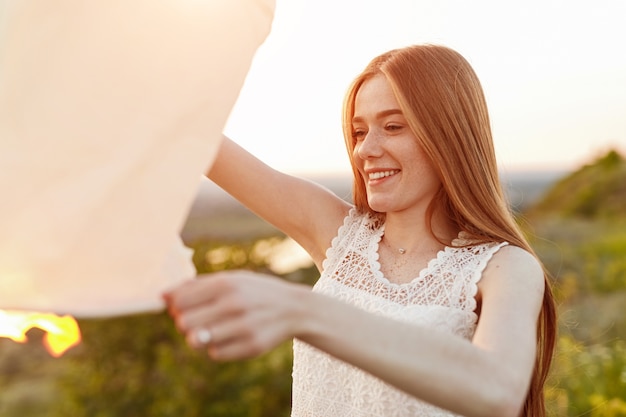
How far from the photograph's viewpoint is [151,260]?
98 cm

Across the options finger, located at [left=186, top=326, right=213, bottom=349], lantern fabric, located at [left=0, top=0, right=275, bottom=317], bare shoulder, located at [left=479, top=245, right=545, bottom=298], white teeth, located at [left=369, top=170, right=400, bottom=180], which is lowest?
bare shoulder, located at [left=479, top=245, right=545, bottom=298]

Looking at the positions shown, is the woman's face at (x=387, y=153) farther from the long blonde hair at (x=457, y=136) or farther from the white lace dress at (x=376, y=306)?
the white lace dress at (x=376, y=306)

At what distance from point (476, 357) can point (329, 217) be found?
1.18 m

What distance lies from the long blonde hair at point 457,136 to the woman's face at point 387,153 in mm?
29

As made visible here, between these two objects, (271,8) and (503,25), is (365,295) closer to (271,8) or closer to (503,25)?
(271,8)

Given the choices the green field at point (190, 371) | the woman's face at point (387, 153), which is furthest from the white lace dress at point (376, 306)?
the green field at point (190, 371)

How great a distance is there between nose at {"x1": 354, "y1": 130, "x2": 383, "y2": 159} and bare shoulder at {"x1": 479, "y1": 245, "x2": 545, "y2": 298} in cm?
39


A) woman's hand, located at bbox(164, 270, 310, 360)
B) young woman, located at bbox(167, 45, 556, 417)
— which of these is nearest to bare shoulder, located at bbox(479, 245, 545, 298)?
young woman, located at bbox(167, 45, 556, 417)

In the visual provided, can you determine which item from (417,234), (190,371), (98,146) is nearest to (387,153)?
(417,234)

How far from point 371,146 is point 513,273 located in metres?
0.48

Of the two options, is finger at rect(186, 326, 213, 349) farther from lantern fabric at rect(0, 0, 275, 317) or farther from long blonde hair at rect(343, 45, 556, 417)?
long blonde hair at rect(343, 45, 556, 417)

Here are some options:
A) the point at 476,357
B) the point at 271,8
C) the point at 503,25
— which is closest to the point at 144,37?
the point at 271,8

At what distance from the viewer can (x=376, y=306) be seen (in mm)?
2020

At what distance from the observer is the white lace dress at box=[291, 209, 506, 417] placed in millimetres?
1916
